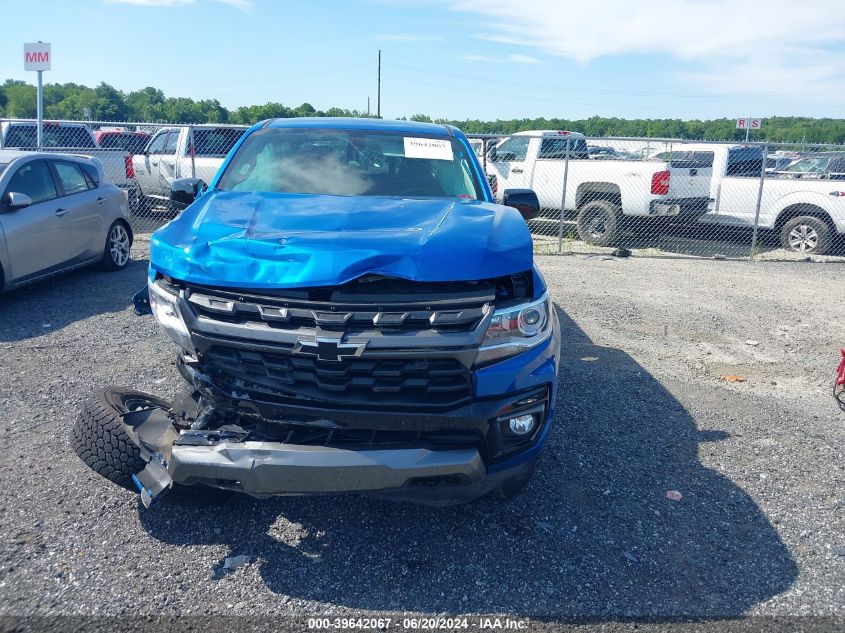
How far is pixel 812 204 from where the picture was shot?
11914 mm

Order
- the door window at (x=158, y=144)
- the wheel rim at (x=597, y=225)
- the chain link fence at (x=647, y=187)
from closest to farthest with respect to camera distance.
A: the chain link fence at (x=647, y=187), the wheel rim at (x=597, y=225), the door window at (x=158, y=144)

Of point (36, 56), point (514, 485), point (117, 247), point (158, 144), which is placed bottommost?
point (514, 485)

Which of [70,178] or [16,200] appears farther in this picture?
[70,178]

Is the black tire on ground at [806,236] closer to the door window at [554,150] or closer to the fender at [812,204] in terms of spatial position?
the fender at [812,204]

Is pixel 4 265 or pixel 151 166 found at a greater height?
pixel 151 166

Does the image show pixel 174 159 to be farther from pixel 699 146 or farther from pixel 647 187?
pixel 699 146

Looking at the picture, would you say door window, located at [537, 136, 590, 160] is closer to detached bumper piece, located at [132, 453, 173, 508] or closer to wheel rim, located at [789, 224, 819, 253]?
wheel rim, located at [789, 224, 819, 253]

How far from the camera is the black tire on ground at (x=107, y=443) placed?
11.0 ft

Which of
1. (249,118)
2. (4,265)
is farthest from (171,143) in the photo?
(249,118)

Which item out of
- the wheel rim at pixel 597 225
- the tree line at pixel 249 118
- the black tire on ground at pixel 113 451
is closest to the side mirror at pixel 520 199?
the black tire on ground at pixel 113 451

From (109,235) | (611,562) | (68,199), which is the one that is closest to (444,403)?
(611,562)

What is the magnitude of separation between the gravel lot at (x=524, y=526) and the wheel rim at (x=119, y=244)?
12.1ft

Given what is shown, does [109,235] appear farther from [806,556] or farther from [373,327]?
[806,556]

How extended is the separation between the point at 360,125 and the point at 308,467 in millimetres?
3023
